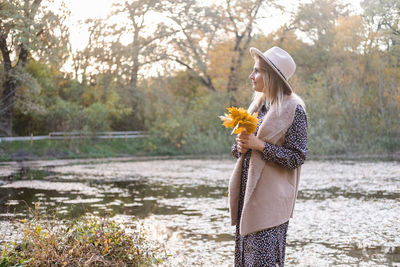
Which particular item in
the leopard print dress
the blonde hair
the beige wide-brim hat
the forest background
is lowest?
the leopard print dress

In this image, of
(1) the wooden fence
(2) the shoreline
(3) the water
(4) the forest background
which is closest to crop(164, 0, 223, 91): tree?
(4) the forest background

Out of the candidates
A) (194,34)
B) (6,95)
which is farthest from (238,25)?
(6,95)

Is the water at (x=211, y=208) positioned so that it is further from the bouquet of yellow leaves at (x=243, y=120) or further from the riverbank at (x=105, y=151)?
the riverbank at (x=105, y=151)

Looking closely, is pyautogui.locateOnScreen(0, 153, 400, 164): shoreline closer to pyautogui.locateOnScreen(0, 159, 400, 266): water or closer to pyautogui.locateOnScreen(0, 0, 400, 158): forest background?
pyautogui.locateOnScreen(0, 0, 400, 158): forest background

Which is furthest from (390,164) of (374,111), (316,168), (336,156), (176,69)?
(176,69)

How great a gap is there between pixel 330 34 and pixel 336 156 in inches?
459

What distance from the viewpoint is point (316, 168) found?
22.9m

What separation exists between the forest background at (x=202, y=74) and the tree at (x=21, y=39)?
221 mm

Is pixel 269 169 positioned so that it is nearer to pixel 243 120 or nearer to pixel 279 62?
pixel 243 120

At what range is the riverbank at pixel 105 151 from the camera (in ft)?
95.4

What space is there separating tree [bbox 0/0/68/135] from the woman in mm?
23040

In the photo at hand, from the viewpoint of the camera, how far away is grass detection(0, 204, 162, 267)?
5340 millimetres

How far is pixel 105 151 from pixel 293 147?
2973 cm

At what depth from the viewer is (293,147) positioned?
3.76 metres
